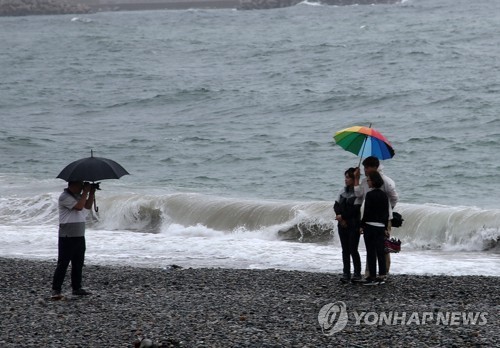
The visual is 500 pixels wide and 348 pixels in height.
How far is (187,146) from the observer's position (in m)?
26.7

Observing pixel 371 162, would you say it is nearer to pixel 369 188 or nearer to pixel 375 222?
pixel 369 188

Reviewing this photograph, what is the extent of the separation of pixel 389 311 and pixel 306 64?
121 ft

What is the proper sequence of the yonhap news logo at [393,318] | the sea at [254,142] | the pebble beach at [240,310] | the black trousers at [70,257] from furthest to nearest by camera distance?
the sea at [254,142]
the black trousers at [70,257]
the yonhap news logo at [393,318]
the pebble beach at [240,310]

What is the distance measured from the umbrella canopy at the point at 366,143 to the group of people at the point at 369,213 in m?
0.19

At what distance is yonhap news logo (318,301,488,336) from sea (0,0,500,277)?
4.11 m

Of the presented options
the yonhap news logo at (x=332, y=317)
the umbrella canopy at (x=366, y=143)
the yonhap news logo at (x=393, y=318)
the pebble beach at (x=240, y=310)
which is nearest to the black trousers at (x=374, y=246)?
the pebble beach at (x=240, y=310)

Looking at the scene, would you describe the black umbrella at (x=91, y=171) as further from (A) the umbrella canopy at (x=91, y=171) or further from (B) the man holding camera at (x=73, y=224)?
(B) the man holding camera at (x=73, y=224)

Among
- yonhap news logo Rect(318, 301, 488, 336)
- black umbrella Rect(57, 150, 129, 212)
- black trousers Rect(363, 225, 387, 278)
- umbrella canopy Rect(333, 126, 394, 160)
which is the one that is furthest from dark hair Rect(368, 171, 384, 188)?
black umbrella Rect(57, 150, 129, 212)

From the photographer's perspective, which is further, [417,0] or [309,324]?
[417,0]

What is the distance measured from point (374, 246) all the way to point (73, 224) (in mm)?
Answer: 3220

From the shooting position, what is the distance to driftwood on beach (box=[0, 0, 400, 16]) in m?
121

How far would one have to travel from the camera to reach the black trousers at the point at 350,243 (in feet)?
34.3

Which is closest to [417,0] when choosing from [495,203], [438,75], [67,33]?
[67,33]

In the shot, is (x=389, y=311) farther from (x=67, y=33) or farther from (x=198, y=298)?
(x=67, y=33)
